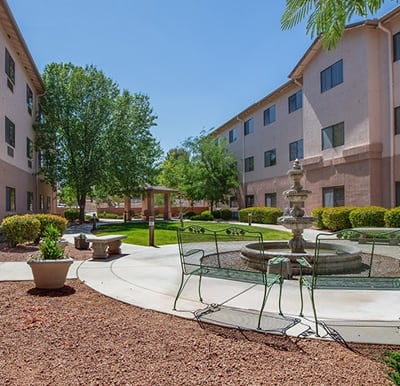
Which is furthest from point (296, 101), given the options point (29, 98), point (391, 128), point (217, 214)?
point (29, 98)

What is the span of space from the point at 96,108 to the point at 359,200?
62.9 feet

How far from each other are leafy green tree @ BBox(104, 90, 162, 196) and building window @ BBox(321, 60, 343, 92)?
532 inches

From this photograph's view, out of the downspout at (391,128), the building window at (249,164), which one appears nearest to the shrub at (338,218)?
the downspout at (391,128)

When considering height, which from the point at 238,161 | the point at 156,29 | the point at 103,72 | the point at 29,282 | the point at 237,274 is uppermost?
the point at 103,72

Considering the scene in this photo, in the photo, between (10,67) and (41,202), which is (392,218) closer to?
(10,67)

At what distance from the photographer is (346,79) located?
20.6 meters

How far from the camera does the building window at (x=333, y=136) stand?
21297mm

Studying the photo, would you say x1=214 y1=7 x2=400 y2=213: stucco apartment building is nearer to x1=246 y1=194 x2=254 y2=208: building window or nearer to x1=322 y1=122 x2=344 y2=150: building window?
x1=322 y1=122 x2=344 y2=150: building window

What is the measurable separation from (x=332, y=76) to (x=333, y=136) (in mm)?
3595

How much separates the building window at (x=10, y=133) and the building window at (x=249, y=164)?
801 inches

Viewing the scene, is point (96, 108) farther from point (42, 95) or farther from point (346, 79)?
point (346, 79)

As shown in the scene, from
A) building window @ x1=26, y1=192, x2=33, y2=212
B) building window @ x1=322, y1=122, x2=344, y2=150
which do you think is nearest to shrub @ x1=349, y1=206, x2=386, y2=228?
building window @ x1=322, y1=122, x2=344, y2=150

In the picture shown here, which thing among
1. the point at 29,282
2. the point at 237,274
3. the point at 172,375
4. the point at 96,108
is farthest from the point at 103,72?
the point at 172,375

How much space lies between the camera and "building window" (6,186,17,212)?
17.8 metres
